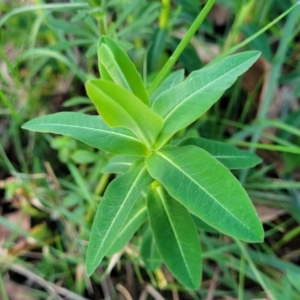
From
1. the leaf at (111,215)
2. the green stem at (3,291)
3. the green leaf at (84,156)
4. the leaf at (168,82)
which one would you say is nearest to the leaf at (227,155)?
the leaf at (168,82)

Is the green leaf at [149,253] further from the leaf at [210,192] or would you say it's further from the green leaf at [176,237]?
the leaf at [210,192]

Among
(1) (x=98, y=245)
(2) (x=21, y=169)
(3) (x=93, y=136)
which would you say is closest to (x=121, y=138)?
(3) (x=93, y=136)

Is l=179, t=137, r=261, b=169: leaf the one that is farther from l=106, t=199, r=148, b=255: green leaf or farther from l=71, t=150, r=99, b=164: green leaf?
l=71, t=150, r=99, b=164: green leaf

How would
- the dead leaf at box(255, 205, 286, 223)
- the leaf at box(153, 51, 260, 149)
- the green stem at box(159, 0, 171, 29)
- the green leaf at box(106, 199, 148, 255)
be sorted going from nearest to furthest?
the leaf at box(153, 51, 260, 149) < the green leaf at box(106, 199, 148, 255) < the green stem at box(159, 0, 171, 29) < the dead leaf at box(255, 205, 286, 223)

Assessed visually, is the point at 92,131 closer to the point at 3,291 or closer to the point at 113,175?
the point at 113,175

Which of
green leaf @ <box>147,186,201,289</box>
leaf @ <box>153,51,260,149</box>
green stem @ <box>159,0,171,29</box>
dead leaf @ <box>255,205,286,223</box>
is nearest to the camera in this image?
leaf @ <box>153,51,260,149</box>

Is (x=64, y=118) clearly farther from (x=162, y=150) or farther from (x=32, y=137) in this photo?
(x=32, y=137)

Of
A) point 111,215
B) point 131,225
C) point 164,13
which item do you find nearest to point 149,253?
point 131,225

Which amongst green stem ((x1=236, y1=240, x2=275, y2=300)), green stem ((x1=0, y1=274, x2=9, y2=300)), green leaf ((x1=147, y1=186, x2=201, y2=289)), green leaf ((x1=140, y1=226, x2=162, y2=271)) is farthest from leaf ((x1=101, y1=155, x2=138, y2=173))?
green stem ((x1=0, y1=274, x2=9, y2=300))
